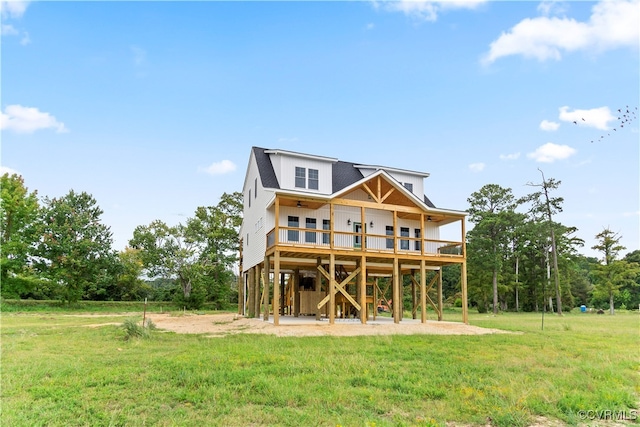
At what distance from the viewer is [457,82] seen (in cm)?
2017

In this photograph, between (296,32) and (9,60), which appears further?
(296,32)

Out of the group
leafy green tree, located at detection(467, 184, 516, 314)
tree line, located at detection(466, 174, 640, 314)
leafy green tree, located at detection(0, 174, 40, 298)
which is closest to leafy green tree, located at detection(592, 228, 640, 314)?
tree line, located at detection(466, 174, 640, 314)

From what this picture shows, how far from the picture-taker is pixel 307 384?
7.93 m

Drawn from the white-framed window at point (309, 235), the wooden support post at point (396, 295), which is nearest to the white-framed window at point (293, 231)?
the white-framed window at point (309, 235)

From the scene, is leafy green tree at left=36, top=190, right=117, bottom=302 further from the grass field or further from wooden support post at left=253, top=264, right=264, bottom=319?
the grass field

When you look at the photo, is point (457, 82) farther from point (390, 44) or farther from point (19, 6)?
point (19, 6)

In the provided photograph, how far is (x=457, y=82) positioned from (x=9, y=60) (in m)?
16.7

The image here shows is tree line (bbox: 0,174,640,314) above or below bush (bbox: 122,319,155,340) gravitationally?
above

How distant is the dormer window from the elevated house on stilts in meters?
0.05

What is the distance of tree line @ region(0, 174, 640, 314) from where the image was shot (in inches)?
1473

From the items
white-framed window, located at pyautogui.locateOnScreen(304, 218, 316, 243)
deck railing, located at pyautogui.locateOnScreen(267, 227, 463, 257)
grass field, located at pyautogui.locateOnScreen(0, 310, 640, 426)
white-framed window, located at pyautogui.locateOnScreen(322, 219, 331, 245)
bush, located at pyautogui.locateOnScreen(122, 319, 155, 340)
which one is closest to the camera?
grass field, located at pyautogui.locateOnScreen(0, 310, 640, 426)

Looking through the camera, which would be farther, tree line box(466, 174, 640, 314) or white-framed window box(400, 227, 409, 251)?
tree line box(466, 174, 640, 314)

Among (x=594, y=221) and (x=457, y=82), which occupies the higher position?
(x=457, y=82)

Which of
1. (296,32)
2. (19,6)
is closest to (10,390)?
(19,6)
